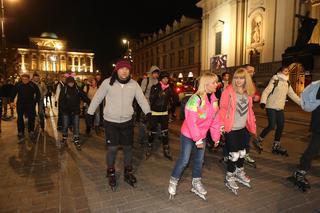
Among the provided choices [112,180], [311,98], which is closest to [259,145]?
[311,98]

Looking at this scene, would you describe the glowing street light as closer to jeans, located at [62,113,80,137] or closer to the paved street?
jeans, located at [62,113,80,137]

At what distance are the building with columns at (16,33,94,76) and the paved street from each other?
342 ft

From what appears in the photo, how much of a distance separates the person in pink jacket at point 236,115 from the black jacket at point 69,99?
14.7 feet

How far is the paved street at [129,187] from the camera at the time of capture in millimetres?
3814

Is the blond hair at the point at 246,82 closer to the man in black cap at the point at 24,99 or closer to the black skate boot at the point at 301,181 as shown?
the black skate boot at the point at 301,181

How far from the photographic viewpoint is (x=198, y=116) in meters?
3.86

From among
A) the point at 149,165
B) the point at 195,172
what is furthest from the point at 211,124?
the point at 149,165

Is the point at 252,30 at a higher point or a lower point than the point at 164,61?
higher

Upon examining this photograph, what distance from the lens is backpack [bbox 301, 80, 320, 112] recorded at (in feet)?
14.5

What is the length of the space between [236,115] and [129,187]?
2195mm

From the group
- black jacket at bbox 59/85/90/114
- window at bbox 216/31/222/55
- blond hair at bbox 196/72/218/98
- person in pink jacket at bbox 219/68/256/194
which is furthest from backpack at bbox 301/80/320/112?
window at bbox 216/31/222/55

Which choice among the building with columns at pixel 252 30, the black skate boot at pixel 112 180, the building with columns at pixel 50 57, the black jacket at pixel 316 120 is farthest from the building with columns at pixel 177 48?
the building with columns at pixel 50 57

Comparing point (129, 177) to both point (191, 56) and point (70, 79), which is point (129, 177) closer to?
point (70, 79)

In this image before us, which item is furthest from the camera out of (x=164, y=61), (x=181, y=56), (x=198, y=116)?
(x=164, y=61)
